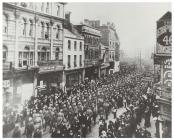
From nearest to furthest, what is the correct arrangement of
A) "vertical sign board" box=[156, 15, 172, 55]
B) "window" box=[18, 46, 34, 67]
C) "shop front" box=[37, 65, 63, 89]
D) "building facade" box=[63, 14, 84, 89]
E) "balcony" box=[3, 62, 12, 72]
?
"balcony" box=[3, 62, 12, 72]
"vertical sign board" box=[156, 15, 172, 55]
"window" box=[18, 46, 34, 67]
"shop front" box=[37, 65, 63, 89]
"building facade" box=[63, 14, 84, 89]

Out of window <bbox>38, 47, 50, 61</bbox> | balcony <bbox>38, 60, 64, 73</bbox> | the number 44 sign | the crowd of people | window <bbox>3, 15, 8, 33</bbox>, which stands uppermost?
window <bbox>3, 15, 8, 33</bbox>

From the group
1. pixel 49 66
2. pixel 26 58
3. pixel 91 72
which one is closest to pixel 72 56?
pixel 91 72

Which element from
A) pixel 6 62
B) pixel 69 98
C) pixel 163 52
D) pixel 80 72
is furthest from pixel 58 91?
pixel 163 52

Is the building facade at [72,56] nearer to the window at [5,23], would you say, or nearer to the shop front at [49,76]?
the shop front at [49,76]

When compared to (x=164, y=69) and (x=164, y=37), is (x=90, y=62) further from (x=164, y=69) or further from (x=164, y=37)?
(x=164, y=37)

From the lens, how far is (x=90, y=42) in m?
11.4

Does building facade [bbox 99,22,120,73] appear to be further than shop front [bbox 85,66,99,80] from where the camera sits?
No

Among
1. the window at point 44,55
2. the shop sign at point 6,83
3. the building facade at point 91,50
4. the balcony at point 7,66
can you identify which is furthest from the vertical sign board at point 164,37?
the shop sign at point 6,83

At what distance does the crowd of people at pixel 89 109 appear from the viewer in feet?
29.6

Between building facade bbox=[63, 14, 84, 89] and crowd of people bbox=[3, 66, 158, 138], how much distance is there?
13.1 inches

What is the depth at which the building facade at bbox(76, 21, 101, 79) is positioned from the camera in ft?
36.0

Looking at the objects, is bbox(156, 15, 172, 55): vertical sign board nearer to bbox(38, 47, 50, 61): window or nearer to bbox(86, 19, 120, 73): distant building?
bbox(86, 19, 120, 73): distant building

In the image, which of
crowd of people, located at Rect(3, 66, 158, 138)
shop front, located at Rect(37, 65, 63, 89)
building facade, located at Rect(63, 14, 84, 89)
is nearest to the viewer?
crowd of people, located at Rect(3, 66, 158, 138)

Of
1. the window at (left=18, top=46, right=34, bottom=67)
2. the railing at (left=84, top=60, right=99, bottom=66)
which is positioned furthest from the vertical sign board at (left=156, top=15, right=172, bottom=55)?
the window at (left=18, top=46, right=34, bottom=67)
